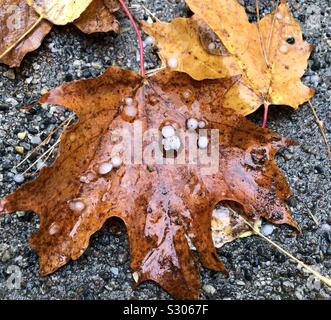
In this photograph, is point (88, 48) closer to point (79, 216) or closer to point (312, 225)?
point (79, 216)

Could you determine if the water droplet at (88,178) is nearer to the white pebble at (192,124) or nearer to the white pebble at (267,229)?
the white pebble at (192,124)

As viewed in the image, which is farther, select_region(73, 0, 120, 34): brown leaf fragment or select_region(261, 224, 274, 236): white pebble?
select_region(73, 0, 120, 34): brown leaf fragment

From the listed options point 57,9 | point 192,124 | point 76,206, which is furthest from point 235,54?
point 76,206

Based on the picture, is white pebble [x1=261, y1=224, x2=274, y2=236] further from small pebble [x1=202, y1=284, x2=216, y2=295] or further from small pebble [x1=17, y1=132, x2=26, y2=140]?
small pebble [x1=17, y1=132, x2=26, y2=140]

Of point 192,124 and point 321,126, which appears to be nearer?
point 192,124

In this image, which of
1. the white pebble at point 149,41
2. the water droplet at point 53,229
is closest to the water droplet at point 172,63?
the white pebble at point 149,41

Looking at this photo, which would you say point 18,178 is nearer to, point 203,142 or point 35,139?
point 35,139

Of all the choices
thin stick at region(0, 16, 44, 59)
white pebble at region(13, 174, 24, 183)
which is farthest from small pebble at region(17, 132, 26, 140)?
thin stick at region(0, 16, 44, 59)
